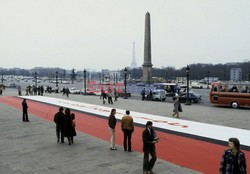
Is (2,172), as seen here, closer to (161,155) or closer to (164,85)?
(161,155)

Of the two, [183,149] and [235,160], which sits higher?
[235,160]

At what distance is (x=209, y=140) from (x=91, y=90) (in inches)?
1633

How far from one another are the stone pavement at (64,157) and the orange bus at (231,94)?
16416mm

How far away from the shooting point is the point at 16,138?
12.4m

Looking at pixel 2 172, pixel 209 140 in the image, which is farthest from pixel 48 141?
pixel 209 140

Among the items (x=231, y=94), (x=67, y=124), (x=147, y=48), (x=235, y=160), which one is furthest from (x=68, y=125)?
(x=147, y=48)

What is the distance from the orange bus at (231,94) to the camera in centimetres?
Answer: 2376

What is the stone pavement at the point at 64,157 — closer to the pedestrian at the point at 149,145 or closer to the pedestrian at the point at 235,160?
the pedestrian at the point at 149,145

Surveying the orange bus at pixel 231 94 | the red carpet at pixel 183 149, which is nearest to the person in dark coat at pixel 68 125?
the red carpet at pixel 183 149

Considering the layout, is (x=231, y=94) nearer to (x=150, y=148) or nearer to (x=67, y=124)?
(x=67, y=124)

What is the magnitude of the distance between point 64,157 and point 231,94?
19516mm

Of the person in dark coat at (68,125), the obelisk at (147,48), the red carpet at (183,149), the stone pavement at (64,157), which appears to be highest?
the obelisk at (147,48)

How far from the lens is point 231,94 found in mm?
24609

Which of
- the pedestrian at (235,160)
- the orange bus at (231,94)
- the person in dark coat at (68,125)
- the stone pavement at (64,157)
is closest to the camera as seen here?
the pedestrian at (235,160)
